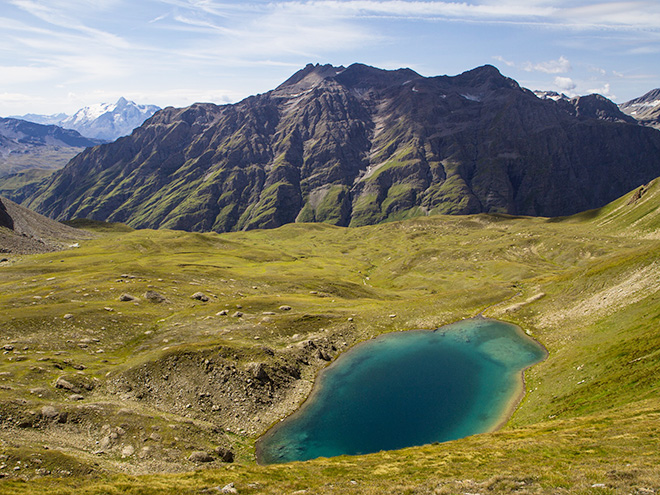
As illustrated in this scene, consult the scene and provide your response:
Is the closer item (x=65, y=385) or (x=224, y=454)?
(x=224, y=454)

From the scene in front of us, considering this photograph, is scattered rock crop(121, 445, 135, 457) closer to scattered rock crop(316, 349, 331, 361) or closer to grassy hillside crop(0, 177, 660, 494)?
grassy hillside crop(0, 177, 660, 494)

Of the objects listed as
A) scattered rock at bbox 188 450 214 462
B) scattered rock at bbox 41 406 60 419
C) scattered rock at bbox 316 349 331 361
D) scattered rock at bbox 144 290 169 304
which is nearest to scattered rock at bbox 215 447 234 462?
scattered rock at bbox 188 450 214 462

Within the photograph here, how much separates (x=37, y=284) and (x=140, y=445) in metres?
80.8

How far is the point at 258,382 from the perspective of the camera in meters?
63.6

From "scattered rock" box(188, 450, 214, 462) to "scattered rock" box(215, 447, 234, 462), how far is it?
1.57 m

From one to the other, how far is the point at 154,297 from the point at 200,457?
5841 cm

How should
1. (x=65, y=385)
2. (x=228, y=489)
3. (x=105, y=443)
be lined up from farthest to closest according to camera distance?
1. (x=65, y=385)
2. (x=105, y=443)
3. (x=228, y=489)

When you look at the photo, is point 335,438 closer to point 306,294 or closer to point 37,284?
point 306,294

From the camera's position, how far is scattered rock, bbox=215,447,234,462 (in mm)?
48062

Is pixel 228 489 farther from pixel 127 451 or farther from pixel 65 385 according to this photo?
pixel 65 385

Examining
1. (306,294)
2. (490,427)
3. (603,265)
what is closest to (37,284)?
(306,294)

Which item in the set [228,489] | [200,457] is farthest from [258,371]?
[228,489]

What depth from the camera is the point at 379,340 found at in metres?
90.8

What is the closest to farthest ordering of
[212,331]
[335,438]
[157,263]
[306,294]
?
[335,438] → [212,331] → [306,294] → [157,263]
